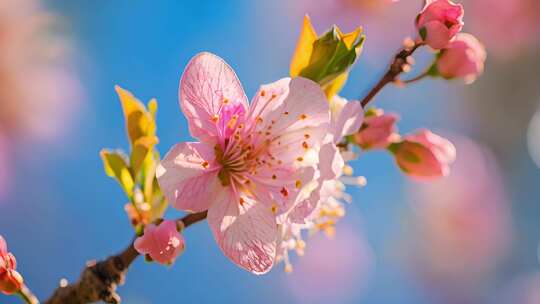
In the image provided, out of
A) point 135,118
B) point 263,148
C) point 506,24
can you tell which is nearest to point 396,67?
point 263,148

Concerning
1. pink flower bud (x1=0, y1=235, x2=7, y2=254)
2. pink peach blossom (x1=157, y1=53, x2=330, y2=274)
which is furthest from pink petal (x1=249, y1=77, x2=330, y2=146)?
pink flower bud (x1=0, y1=235, x2=7, y2=254)

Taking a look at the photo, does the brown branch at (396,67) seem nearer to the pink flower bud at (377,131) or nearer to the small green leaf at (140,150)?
the pink flower bud at (377,131)

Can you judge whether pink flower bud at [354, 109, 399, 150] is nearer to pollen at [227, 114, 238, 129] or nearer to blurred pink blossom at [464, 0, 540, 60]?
pollen at [227, 114, 238, 129]

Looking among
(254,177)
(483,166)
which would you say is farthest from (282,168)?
(483,166)

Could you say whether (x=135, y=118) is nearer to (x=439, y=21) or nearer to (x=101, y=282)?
(x=101, y=282)

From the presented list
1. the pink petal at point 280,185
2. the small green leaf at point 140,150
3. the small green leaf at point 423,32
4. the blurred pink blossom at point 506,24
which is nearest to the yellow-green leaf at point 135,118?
the small green leaf at point 140,150

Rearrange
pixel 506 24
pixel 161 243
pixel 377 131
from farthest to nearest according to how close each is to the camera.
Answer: pixel 506 24, pixel 377 131, pixel 161 243
